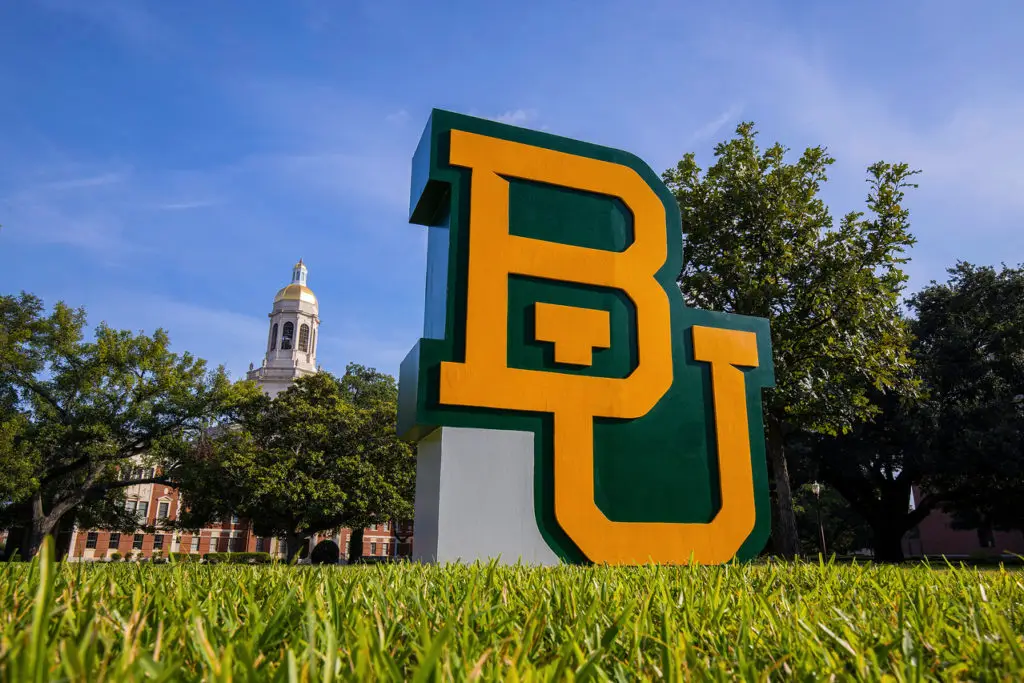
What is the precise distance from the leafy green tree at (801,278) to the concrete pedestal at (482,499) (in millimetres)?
11269

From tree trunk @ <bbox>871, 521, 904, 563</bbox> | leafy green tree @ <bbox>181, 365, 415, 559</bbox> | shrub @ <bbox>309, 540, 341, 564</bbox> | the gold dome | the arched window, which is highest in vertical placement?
the gold dome

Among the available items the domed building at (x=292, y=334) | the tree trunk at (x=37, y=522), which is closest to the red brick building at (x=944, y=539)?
the tree trunk at (x=37, y=522)

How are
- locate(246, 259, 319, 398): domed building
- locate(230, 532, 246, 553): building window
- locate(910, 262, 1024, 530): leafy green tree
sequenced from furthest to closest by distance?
locate(246, 259, 319, 398): domed building < locate(230, 532, 246, 553): building window < locate(910, 262, 1024, 530): leafy green tree

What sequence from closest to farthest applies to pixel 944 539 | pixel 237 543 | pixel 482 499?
pixel 482 499, pixel 944 539, pixel 237 543

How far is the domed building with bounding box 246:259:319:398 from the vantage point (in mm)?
80375

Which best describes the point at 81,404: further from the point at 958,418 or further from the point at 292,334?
the point at 292,334

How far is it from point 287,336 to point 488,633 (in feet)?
283

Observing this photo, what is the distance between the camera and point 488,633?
5.27 feet

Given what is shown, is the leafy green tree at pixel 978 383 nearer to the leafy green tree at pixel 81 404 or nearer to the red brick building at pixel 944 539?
the red brick building at pixel 944 539

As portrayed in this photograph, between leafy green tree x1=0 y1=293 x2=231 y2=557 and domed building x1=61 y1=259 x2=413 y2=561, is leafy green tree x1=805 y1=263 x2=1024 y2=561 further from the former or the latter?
domed building x1=61 y1=259 x2=413 y2=561

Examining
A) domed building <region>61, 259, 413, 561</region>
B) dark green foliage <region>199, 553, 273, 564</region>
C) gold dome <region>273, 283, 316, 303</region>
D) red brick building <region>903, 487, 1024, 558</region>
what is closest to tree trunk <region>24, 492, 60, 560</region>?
dark green foliage <region>199, 553, 273, 564</region>

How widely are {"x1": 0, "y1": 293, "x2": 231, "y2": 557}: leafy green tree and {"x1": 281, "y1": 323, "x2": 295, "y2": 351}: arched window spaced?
2126 inches

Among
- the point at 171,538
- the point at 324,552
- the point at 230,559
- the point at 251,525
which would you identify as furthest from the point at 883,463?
the point at 171,538

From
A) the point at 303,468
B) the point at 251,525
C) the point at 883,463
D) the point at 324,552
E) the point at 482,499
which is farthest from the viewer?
the point at 251,525
